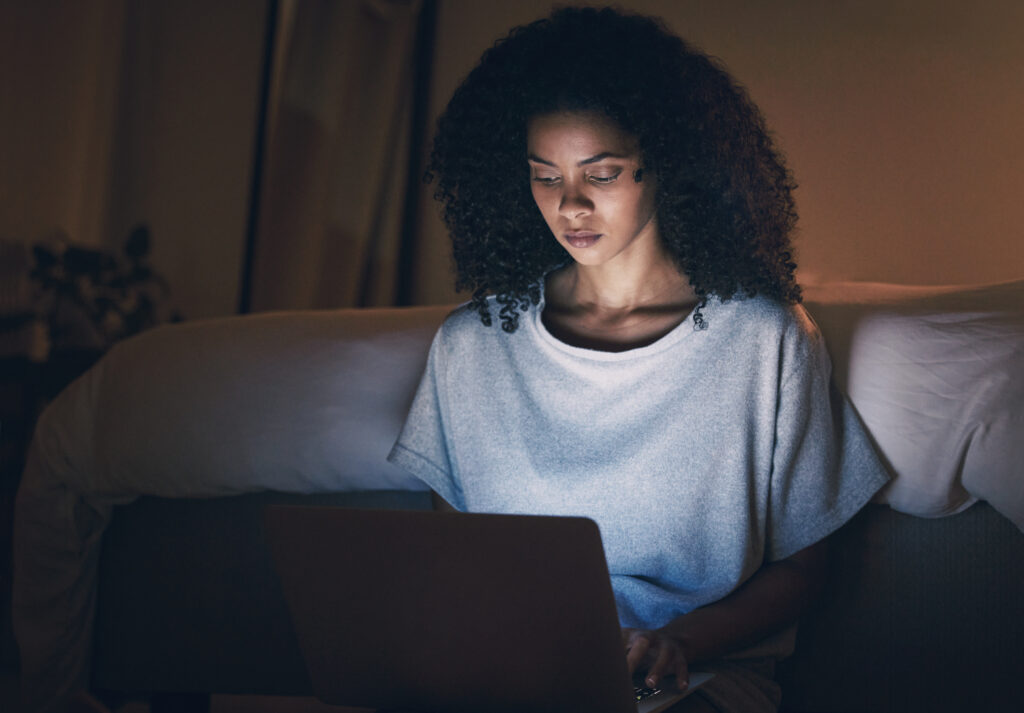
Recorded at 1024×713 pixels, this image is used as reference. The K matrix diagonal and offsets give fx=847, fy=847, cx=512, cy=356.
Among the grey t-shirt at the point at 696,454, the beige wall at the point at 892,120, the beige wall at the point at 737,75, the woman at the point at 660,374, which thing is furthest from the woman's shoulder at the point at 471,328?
the beige wall at the point at 892,120

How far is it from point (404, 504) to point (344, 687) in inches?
16.7

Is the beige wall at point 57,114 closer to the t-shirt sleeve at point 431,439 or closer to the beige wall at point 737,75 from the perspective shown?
the beige wall at point 737,75

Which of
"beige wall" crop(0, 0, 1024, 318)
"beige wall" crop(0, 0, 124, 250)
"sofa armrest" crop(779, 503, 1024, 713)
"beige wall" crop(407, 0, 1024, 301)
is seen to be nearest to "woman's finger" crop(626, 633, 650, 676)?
"sofa armrest" crop(779, 503, 1024, 713)

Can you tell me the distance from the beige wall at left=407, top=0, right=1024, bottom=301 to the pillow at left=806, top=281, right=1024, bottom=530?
0.88m

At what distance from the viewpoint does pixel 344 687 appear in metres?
0.80

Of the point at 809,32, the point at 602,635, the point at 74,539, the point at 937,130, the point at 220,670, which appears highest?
the point at 809,32

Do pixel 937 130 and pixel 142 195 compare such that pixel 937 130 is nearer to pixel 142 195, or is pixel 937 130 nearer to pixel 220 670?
pixel 220 670

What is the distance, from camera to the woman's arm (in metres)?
0.81

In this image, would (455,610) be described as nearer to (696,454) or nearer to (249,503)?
(696,454)

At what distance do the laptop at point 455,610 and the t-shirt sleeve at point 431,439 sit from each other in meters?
0.35

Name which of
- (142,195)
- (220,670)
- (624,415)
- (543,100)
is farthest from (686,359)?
(142,195)

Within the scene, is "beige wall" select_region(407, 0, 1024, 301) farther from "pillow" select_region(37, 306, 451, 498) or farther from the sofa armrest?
"pillow" select_region(37, 306, 451, 498)

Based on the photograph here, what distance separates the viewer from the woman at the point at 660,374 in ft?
3.16

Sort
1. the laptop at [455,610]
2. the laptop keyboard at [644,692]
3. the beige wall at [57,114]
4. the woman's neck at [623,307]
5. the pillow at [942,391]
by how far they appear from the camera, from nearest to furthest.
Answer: the laptop at [455,610] → the laptop keyboard at [644,692] → the pillow at [942,391] → the woman's neck at [623,307] → the beige wall at [57,114]
